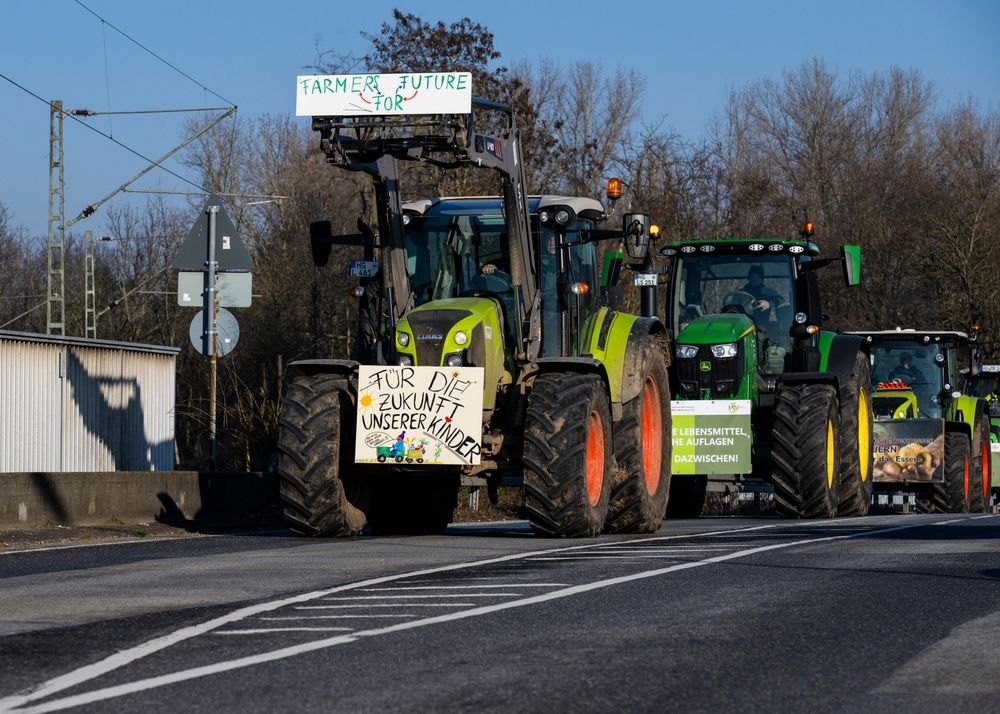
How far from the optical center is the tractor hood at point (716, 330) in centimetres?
1970

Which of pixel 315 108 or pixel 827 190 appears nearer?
pixel 315 108

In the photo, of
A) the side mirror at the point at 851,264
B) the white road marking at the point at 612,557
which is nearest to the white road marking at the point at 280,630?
the white road marking at the point at 612,557

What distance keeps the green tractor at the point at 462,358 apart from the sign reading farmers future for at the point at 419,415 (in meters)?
0.01

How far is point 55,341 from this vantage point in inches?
967

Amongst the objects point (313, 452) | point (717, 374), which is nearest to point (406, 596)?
point (313, 452)

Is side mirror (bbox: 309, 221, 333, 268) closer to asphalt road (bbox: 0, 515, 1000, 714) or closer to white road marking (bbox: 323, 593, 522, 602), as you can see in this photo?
asphalt road (bbox: 0, 515, 1000, 714)

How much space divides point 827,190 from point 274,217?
2374 cm

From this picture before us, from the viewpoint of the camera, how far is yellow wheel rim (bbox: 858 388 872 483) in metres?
21.7

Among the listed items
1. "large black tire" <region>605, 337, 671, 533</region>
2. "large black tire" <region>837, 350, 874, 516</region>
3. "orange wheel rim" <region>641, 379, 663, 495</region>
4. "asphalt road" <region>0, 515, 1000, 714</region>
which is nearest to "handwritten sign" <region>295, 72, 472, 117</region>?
"large black tire" <region>605, 337, 671, 533</region>

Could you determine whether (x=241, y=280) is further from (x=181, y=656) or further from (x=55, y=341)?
(x=181, y=656)

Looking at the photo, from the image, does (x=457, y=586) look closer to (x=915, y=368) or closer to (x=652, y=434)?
(x=652, y=434)

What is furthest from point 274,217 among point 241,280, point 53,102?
point 241,280

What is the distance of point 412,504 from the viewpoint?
16.1 metres

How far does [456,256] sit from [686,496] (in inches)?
338
